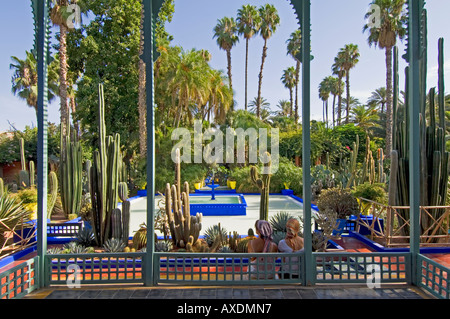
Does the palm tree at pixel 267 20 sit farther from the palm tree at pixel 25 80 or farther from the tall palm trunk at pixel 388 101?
the palm tree at pixel 25 80

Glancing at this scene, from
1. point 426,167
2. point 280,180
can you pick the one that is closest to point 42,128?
point 426,167

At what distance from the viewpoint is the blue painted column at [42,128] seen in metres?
3.64

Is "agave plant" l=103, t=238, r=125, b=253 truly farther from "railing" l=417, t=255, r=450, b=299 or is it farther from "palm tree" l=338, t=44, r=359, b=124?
"palm tree" l=338, t=44, r=359, b=124

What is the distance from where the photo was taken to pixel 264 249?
12.9 feet

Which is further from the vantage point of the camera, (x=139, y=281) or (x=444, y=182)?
(x=444, y=182)

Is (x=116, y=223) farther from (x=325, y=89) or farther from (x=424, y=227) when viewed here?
(x=325, y=89)

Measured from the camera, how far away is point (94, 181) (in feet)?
18.7

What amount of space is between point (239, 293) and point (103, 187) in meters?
3.26

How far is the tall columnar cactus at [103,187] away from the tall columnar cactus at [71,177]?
3102 mm

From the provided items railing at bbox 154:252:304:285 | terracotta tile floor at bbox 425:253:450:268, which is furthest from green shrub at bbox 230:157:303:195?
railing at bbox 154:252:304:285

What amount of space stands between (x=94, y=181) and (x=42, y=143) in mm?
2088

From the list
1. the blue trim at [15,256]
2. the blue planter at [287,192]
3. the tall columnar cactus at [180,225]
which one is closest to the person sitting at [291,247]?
the tall columnar cactus at [180,225]

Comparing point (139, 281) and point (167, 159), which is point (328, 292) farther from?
point (167, 159)
